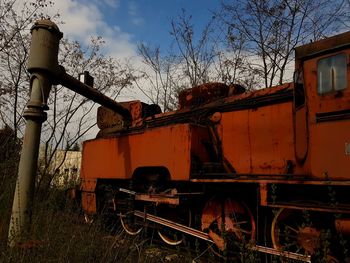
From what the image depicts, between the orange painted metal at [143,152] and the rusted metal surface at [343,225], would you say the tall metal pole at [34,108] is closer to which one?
the orange painted metal at [143,152]

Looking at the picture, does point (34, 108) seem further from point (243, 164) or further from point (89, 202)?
point (89, 202)

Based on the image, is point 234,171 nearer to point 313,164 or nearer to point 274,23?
point 313,164

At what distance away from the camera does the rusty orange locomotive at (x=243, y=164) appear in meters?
4.98

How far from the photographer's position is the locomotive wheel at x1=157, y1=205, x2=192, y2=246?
7637mm

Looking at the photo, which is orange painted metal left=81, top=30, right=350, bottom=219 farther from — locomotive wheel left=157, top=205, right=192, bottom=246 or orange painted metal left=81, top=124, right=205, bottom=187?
locomotive wheel left=157, top=205, right=192, bottom=246

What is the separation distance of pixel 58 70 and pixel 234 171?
11.6 feet

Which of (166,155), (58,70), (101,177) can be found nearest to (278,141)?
(166,155)

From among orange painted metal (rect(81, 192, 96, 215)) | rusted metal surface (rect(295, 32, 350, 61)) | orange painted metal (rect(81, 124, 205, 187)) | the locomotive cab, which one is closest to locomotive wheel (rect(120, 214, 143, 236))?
orange painted metal (rect(81, 124, 205, 187))

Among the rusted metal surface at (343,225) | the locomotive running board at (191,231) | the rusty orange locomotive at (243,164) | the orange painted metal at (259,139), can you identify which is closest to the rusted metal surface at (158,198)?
the rusty orange locomotive at (243,164)

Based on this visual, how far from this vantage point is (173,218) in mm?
7961

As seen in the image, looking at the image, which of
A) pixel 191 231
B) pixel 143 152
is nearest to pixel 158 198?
pixel 191 231

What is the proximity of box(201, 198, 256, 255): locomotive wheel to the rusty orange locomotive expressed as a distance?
0.06ft

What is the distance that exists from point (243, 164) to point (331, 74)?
7.50ft

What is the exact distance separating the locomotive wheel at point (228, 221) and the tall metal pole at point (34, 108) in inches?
118
